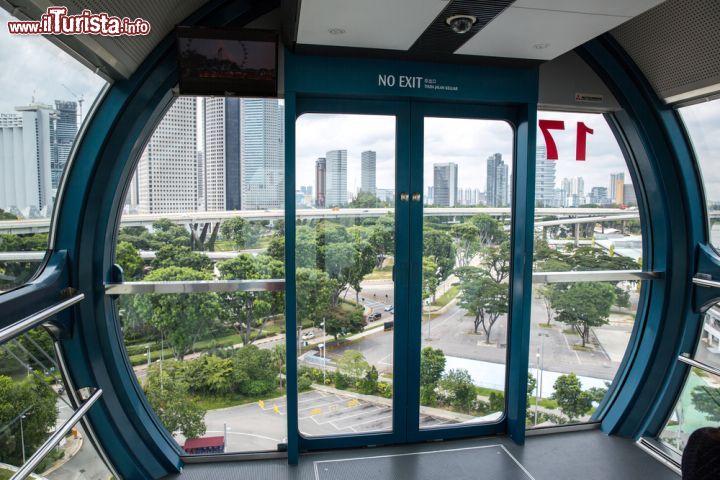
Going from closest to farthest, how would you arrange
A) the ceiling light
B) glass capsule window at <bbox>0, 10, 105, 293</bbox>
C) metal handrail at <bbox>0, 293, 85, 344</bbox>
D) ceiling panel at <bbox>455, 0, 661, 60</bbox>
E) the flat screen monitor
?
metal handrail at <bbox>0, 293, 85, 344</bbox>, glass capsule window at <bbox>0, 10, 105, 293</bbox>, ceiling panel at <bbox>455, 0, 661, 60</bbox>, the ceiling light, the flat screen monitor

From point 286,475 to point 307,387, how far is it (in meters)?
0.63

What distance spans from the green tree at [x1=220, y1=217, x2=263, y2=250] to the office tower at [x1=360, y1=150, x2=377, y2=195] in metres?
0.85

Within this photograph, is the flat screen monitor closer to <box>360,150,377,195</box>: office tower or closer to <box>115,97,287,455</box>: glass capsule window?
<box>115,97,287,455</box>: glass capsule window

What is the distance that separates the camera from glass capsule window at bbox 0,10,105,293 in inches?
96.6

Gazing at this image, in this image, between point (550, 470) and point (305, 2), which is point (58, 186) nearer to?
point (305, 2)

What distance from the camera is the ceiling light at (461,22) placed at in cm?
273

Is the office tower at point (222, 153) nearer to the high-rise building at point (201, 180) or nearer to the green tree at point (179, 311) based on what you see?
the high-rise building at point (201, 180)

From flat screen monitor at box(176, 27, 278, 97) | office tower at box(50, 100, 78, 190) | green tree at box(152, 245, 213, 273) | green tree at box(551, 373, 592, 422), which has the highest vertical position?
flat screen monitor at box(176, 27, 278, 97)

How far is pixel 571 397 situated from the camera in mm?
4391

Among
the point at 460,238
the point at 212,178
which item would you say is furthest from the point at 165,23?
the point at 460,238

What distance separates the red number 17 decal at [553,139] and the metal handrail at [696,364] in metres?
1.79

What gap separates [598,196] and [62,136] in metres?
4.07

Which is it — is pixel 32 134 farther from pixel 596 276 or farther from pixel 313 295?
pixel 596 276

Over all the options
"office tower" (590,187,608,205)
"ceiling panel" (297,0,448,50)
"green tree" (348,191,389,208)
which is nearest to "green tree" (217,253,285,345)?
"green tree" (348,191,389,208)
